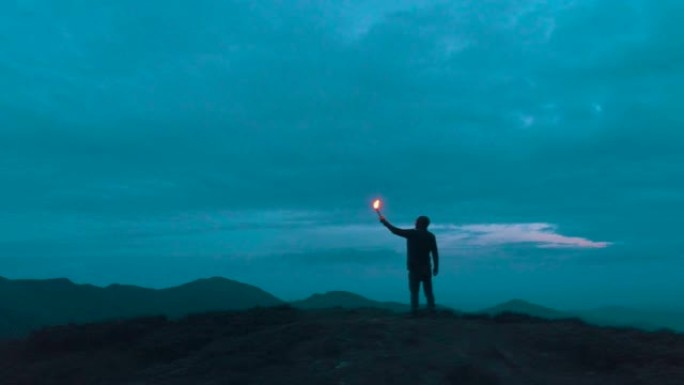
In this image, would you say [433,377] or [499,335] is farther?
[499,335]

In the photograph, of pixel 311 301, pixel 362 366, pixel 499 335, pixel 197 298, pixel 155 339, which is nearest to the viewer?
pixel 362 366

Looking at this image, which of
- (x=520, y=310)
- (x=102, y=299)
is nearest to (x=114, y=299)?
(x=102, y=299)

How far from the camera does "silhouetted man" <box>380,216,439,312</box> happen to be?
15711mm

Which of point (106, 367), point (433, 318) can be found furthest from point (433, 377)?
point (106, 367)

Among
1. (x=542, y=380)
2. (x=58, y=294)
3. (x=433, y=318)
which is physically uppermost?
(x=58, y=294)

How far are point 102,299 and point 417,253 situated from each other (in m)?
35.3

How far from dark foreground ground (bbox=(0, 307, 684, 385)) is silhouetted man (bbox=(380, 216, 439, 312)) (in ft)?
3.13

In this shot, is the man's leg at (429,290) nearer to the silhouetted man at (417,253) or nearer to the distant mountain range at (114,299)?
the silhouetted man at (417,253)

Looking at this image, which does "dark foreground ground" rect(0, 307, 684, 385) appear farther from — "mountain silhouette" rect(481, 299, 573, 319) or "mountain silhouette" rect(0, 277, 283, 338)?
"mountain silhouette" rect(0, 277, 283, 338)

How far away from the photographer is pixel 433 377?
11109 mm

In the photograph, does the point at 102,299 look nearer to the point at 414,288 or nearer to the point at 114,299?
the point at 114,299

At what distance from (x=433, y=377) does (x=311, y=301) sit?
71.8ft

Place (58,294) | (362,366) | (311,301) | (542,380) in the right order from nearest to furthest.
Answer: (542,380)
(362,366)
(311,301)
(58,294)

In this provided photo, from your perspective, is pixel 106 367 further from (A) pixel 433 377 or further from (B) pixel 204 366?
(A) pixel 433 377
